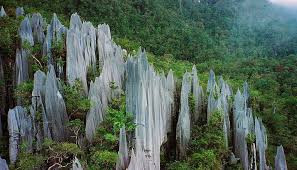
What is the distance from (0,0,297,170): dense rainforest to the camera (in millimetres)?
15883

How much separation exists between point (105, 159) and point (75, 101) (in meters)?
3.44

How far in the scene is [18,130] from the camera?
15.6 metres

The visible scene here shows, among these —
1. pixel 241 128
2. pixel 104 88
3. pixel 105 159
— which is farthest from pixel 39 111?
pixel 241 128

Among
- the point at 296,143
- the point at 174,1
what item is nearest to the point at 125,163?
the point at 296,143

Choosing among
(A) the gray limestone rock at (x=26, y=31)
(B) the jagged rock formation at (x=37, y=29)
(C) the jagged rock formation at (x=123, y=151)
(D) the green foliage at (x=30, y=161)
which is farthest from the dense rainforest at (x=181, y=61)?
(B) the jagged rock formation at (x=37, y=29)

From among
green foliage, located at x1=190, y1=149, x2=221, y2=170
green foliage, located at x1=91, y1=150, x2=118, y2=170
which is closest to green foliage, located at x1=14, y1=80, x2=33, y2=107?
green foliage, located at x1=91, y1=150, x2=118, y2=170

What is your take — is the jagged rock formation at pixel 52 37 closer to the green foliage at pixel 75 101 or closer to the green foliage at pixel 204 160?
the green foliage at pixel 75 101

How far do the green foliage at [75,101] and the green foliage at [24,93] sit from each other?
1.48 metres

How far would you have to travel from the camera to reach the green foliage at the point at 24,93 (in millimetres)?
16594

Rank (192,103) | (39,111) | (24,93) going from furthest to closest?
1. (192,103)
2. (24,93)
3. (39,111)

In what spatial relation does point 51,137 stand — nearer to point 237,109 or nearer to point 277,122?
point 237,109

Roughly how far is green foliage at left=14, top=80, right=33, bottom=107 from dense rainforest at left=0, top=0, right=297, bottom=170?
1.7 inches

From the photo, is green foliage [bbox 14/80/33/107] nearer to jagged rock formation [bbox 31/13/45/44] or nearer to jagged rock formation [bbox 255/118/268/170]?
jagged rock formation [bbox 31/13/45/44]

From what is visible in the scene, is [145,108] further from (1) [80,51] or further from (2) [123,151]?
(1) [80,51]
